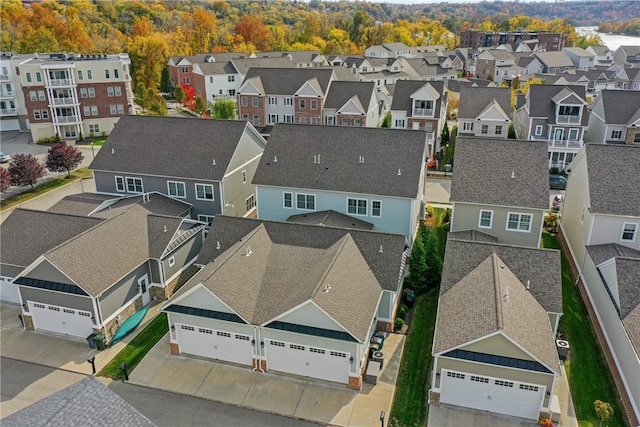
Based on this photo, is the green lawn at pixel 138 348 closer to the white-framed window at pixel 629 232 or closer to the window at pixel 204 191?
the window at pixel 204 191

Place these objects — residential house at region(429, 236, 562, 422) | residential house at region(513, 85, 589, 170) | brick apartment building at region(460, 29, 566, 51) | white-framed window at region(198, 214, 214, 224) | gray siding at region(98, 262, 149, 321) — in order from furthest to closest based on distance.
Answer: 1. brick apartment building at region(460, 29, 566, 51)
2. residential house at region(513, 85, 589, 170)
3. white-framed window at region(198, 214, 214, 224)
4. gray siding at region(98, 262, 149, 321)
5. residential house at region(429, 236, 562, 422)

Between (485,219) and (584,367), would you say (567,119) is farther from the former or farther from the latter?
(584,367)

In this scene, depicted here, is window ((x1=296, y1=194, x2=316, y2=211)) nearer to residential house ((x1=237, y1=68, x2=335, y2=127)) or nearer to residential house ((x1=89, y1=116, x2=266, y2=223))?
residential house ((x1=89, y1=116, x2=266, y2=223))

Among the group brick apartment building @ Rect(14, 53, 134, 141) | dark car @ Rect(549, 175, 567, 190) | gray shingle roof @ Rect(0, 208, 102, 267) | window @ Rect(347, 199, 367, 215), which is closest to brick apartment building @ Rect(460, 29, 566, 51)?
dark car @ Rect(549, 175, 567, 190)

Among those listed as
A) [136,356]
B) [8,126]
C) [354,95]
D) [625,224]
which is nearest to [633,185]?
[625,224]

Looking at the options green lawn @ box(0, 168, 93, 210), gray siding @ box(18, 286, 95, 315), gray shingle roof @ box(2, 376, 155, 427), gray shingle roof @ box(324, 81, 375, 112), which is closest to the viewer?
A: gray shingle roof @ box(2, 376, 155, 427)

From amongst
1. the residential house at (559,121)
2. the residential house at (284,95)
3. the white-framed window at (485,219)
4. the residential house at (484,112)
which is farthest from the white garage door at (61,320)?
the residential house at (559,121)

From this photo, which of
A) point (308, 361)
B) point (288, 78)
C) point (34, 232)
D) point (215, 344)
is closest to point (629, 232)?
point (308, 361)
